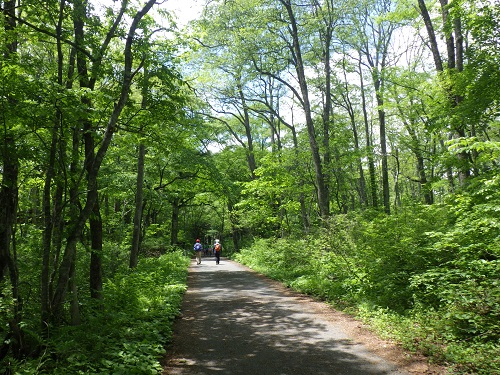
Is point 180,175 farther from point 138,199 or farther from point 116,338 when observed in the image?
point 116,338

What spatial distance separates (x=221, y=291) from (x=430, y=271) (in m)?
6.68

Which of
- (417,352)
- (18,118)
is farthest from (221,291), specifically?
(18,118)

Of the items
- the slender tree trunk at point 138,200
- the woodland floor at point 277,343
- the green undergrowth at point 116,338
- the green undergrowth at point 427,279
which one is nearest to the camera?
the green undergrowth at point 116,338

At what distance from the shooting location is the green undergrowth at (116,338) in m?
4.33

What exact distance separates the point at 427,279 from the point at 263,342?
318cm

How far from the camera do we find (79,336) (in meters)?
5.05

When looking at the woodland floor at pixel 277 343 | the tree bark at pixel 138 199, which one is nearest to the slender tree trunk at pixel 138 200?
the tree bark at pixel 138 199

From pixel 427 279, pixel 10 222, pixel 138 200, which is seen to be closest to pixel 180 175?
pixel 138 200

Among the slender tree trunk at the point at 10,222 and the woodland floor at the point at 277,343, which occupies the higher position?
the slender tree trunk at the point at 10,222

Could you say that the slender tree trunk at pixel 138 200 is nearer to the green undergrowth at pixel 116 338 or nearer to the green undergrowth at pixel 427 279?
the green undergrowth at pixel 116 338

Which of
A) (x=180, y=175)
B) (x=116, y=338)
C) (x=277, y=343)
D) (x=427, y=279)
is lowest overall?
(x=277, y=343)

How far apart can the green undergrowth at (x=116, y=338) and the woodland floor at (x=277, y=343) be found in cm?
37

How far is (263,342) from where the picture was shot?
19.2ft

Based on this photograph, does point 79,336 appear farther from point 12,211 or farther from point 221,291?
point 221,291
